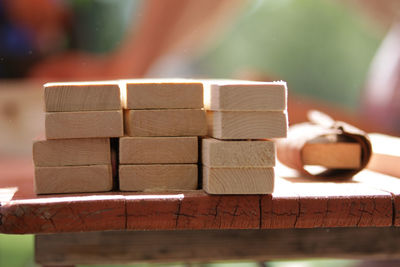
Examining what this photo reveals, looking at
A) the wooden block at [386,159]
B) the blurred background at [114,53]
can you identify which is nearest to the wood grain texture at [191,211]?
the wooden block at [386,159]

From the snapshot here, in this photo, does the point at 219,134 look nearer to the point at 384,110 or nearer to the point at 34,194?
the point at 34,194

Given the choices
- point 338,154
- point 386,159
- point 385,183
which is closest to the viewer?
point 385,183

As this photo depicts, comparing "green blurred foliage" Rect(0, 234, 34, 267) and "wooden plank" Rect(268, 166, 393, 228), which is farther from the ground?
"wooden plank" Rect(268, 166, 393, 228)

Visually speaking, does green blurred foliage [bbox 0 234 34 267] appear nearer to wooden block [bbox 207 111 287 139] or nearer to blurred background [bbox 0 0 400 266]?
blurred background [bbox 0 0 400 266]

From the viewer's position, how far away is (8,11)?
19.8 ft

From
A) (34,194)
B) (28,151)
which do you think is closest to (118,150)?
(34,194)

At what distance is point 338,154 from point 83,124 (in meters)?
0.88

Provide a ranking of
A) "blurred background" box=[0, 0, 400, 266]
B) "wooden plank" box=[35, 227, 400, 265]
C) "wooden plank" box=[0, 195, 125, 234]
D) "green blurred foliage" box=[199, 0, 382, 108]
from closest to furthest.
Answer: "wooden plank" box=[0, 195, 125, 234], "wooden plank" box=[35, 227, 400, 265], "blurred background" box=[0, 0, 400, 266], "green blurred foliage" box=[199, 0, 382, 108]

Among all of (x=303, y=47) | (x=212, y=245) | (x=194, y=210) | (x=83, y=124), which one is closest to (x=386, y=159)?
(x=212, y=245)

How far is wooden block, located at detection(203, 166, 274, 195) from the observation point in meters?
1.49

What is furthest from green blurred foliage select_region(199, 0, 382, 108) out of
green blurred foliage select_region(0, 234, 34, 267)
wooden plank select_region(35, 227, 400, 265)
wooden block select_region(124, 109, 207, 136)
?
wooden block select_region(124, 109, 207, 136)

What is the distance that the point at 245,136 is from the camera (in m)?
1.48

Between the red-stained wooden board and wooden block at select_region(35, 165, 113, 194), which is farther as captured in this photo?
wooden block at select_region(35, 165, 113, 194)

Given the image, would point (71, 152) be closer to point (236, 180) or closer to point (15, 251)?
point (236, 180)
